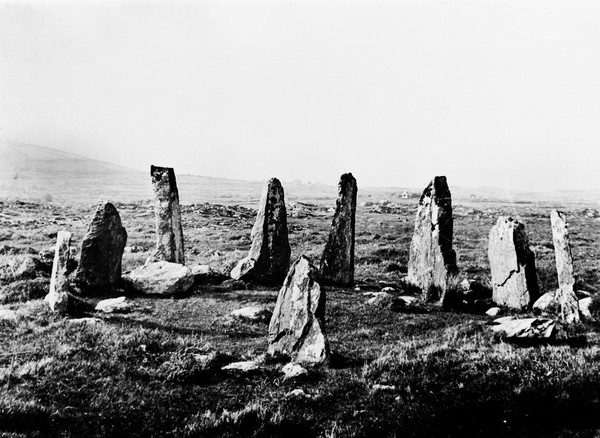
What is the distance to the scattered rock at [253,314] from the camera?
13.9 meters

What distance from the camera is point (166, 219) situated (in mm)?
20594

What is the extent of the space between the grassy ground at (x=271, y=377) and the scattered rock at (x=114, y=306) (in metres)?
0.32

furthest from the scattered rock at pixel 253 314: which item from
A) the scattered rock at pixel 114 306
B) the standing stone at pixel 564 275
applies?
the standing stone at pixel 564 275

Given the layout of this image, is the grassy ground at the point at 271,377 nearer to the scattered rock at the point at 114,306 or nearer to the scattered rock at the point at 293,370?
the scattered rock at the point at 293,370

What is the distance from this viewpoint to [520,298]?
16062mm

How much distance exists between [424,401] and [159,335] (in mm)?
6516

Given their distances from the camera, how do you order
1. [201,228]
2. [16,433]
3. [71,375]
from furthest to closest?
[201,228], [71,375], [16,433]

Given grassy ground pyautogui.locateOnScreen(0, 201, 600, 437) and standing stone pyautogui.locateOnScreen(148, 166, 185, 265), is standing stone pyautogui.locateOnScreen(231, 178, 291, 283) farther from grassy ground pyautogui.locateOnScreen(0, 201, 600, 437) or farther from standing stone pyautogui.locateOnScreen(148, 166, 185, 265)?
standing stone pyautogui.locateOnScreen(148, 166, 185, 265)

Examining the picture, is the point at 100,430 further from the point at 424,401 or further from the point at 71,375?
the point at 424,401

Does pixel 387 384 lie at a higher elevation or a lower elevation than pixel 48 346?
lower

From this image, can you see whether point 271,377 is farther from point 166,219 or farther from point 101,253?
point 166,219

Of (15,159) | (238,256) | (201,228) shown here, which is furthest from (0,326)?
(15,159)

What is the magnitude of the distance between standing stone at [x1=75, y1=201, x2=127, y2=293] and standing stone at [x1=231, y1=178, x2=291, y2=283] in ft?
14.6

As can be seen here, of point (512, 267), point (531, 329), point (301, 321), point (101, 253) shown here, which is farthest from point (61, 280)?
point (512, 267)
